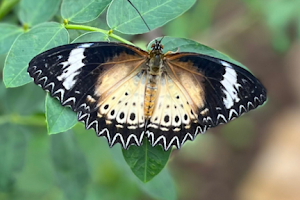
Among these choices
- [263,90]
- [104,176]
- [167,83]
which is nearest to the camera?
[263,90]

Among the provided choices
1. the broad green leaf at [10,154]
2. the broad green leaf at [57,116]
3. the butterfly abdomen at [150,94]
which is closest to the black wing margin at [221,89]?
the butterfly abdomen at [150,94]

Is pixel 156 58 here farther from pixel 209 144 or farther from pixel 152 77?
pixel 209 144

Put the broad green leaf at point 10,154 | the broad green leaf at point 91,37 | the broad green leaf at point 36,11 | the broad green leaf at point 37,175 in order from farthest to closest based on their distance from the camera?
the broad green leaf at point 37,175
the broad green leaf at point 10,154
the broad green leaf at point 36,11
the broad green leaf at point 91,37

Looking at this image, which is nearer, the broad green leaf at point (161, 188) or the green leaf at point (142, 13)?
the green leaf at point (142, 13)

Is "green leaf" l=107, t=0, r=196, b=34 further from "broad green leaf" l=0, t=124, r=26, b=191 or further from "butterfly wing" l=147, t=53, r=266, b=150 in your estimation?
"broad green leaf" l=0, t=124, r=26, b=191

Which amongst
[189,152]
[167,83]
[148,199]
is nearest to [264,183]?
[189,152]

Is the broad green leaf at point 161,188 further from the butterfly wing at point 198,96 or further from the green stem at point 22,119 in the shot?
the green stem at point 22,119

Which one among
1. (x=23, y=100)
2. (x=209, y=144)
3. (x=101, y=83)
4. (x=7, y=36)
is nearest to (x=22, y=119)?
(x=23, y=100)

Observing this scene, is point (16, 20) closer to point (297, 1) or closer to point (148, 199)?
point (297, 1)
